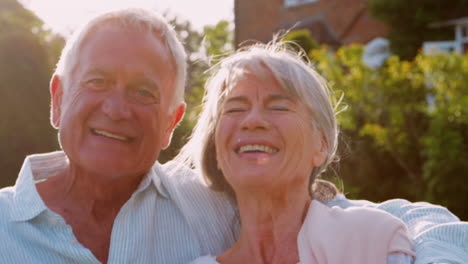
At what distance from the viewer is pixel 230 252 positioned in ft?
9.49

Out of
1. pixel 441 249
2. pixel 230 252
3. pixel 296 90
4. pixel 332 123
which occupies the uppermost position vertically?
pixel 296 90

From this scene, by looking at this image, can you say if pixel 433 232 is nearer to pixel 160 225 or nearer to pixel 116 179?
pixel 160 225

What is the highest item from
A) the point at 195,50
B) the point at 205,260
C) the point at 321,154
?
the point at 321,154

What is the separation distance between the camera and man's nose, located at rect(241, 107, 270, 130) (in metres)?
2.65

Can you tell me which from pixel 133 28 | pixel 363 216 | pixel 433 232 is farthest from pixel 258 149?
pixel 133 28

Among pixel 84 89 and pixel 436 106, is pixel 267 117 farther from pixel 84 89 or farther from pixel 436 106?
pixel 436 106

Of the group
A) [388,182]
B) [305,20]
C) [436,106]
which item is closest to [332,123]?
[436,106]

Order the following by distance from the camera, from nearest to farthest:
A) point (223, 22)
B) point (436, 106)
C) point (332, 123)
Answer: point (332, 123)
point (436, 106)
point (223, 22)

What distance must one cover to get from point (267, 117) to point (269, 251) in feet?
2.12

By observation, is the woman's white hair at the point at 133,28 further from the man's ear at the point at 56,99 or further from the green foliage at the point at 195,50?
the green foliage at the point at 195,50

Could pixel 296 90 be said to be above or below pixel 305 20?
above

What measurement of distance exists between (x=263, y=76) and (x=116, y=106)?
2.40 feet

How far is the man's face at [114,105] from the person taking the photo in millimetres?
2877

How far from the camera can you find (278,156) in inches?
105
